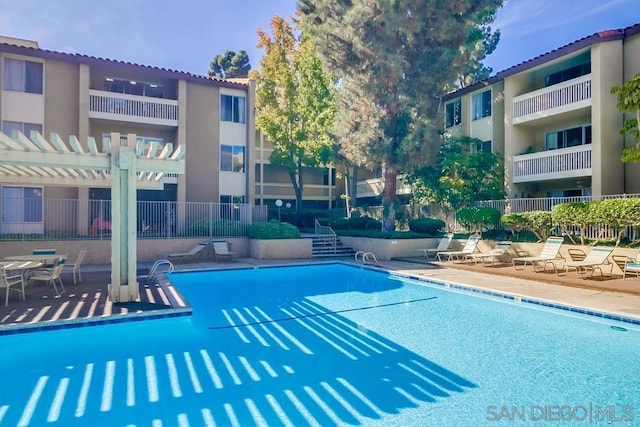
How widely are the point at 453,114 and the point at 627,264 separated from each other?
16.1 m

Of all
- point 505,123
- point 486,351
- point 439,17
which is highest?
point 439,17

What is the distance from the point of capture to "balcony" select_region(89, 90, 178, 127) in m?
19.5

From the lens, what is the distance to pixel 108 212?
17984 millimetres

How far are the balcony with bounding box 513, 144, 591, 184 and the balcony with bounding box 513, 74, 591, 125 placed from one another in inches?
76.2

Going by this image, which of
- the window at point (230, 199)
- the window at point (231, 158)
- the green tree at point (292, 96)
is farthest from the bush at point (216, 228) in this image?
the green tree at point (292, 96)

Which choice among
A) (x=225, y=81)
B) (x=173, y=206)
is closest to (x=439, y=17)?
(x=225, y=81)

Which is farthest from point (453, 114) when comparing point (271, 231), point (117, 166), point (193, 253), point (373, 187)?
point (117, 166)

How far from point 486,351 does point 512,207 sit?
13.5 meters

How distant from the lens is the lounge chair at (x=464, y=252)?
1706 centimetres

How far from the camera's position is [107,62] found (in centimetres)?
1938

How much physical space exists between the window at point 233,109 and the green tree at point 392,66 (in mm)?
5801

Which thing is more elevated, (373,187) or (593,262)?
(373,187)

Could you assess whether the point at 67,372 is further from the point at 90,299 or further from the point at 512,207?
the point at 512,207

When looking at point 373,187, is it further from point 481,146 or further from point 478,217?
point 478,217
